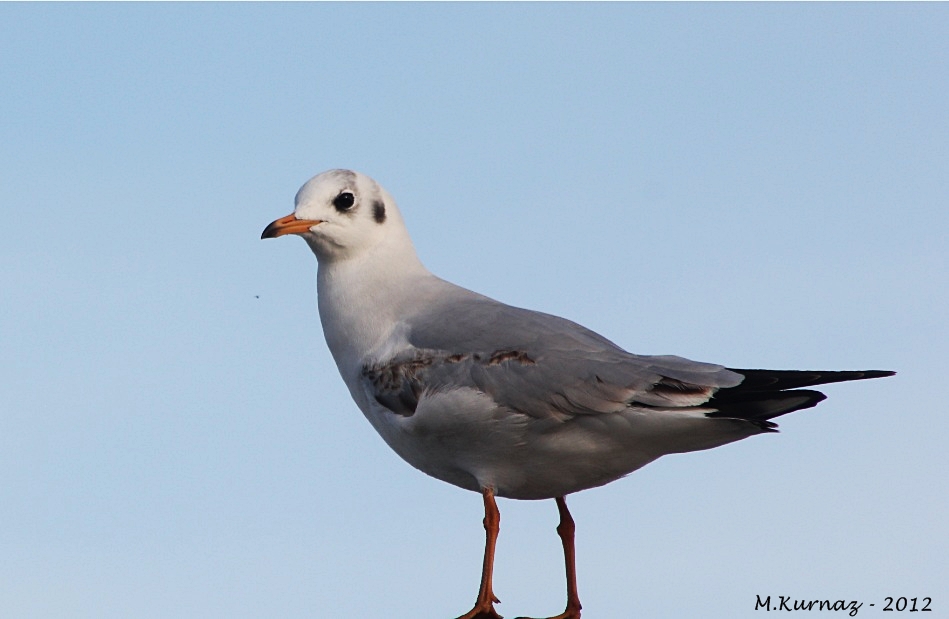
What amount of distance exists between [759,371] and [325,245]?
131 inches

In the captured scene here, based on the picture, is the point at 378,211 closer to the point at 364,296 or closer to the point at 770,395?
the point at 364,296

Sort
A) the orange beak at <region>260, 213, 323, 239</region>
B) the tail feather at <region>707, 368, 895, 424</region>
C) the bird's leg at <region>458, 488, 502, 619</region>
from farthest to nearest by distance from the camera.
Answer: the orange beak at <region>260, 213, 323, 239</region> → the bird's leg at <region>458, 488, 502, 619</region> → the tail feather at <region>707, 368, 895, 424</region>

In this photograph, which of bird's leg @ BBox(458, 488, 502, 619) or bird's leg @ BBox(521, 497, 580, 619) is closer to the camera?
bird's leg @ BBox(458, 488, 502, 619)

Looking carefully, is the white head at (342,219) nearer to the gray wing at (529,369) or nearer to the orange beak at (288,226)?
the orange beak at (288,226)

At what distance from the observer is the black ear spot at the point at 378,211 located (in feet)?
29.8

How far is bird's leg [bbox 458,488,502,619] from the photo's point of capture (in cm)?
809

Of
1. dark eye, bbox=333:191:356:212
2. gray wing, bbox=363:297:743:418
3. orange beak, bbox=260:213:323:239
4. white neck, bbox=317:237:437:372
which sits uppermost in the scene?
dark eye, bbox=333:191:356:212

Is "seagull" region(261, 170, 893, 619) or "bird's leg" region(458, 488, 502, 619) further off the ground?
"seagull" region(261, 170, 893, 619)

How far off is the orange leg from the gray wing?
0.76 m

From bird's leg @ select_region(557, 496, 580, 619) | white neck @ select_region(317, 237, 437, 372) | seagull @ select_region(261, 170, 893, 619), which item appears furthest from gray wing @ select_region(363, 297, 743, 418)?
bird's leg @ select_region(557, 496, 580, 619)

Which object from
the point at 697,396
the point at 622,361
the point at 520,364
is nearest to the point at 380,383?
the point at 520,364

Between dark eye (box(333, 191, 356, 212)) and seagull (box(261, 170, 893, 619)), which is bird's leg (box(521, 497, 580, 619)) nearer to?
seagull (box(261, 170, 893, 619))

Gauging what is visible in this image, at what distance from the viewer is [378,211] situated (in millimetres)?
9102

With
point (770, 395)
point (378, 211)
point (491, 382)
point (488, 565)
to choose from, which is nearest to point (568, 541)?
point (488, 565)
